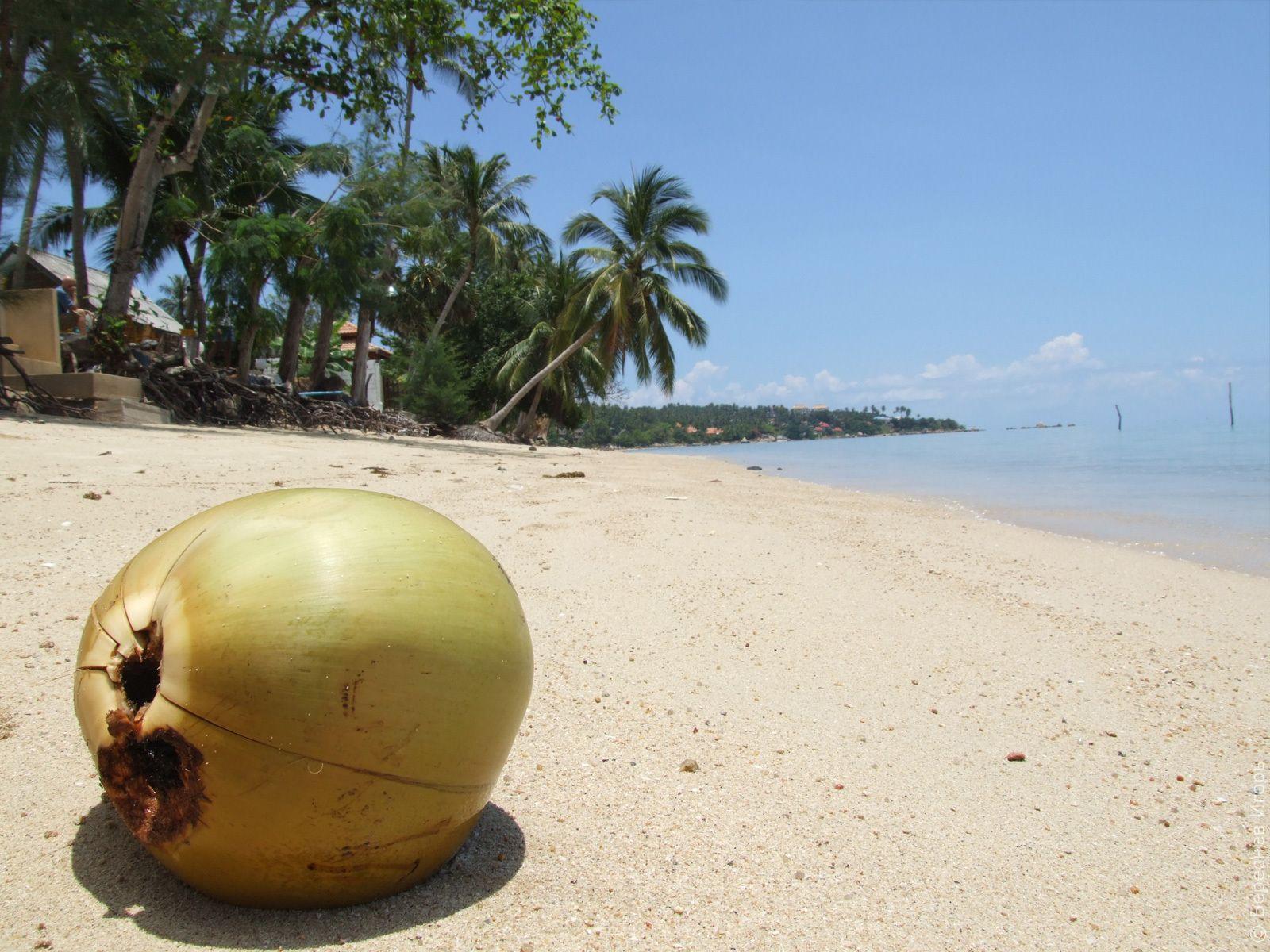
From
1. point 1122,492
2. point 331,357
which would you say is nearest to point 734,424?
point 331,357

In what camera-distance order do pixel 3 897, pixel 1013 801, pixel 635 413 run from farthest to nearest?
pixel 635 413 → pixel 1013 801 → pixel 3 897

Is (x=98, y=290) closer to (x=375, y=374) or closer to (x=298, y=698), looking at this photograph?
(x=375, y=374)

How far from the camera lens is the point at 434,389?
80.2 ft

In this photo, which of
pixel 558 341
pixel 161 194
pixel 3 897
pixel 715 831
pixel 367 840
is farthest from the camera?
pixel 558 341

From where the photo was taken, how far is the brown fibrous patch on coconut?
5.00 ft

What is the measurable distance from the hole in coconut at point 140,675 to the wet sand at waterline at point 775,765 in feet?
1.45

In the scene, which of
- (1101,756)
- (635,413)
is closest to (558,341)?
(1101,756)

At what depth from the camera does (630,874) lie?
197cm

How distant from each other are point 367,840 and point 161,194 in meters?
20.7

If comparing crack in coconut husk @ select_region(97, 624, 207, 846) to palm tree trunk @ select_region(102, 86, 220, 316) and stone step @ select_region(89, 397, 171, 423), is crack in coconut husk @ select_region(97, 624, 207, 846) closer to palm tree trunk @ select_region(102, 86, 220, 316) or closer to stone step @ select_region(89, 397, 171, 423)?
stone step @ select_region(89, 397, 171, 423)

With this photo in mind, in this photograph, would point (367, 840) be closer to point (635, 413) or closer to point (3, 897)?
point (3, 897)

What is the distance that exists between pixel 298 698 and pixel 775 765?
5.18ft

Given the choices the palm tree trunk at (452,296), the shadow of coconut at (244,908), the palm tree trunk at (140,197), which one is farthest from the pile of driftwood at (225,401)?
the shadow of coconut at (244,908)

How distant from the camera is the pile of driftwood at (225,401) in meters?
12.6
